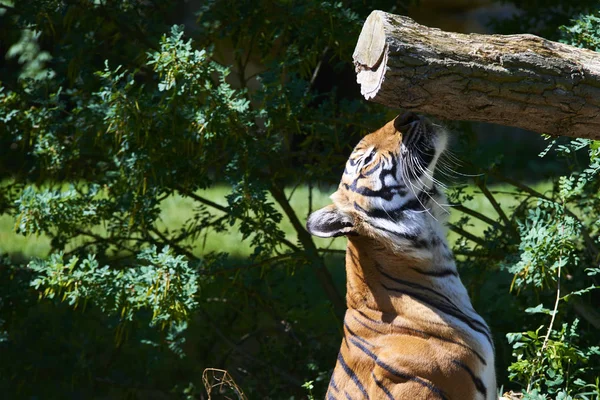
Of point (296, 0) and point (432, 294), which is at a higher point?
point (296, 0)

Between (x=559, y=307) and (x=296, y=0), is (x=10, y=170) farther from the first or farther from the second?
(x=559, y=307)

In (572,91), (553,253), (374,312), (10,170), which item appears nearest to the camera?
(572,91)

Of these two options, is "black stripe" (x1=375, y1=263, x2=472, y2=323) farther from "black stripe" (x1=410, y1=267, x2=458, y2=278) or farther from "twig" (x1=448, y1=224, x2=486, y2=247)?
"twig" (x1=448, y1=224, x2=486, y2=247)

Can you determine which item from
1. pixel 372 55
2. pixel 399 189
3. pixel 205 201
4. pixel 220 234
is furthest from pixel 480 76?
pixel 220 234

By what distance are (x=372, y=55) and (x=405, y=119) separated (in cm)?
78

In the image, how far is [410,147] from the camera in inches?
134

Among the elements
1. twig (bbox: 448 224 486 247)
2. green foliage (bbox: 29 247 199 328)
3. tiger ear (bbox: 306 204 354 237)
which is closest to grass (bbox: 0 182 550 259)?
twig (bbox: 448 224 486 247)

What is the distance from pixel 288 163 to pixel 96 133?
1158 millimetres

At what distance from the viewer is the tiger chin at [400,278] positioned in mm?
3229

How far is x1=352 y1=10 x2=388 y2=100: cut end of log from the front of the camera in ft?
8.44

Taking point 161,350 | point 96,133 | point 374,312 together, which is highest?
point 96,133

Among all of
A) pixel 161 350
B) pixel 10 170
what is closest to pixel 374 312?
pixel 161 350

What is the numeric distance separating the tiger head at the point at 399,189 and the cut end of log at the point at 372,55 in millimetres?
683

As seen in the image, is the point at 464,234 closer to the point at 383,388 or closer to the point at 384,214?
the point at 384,214
